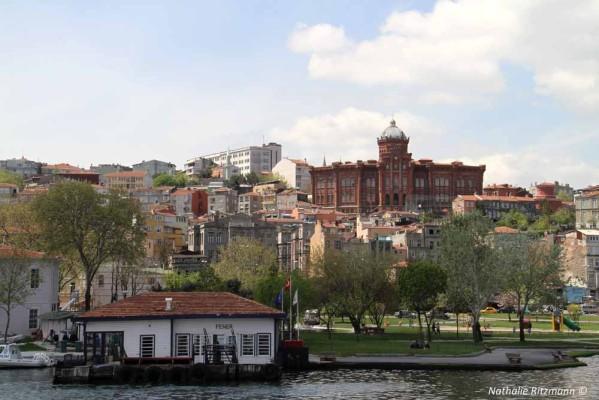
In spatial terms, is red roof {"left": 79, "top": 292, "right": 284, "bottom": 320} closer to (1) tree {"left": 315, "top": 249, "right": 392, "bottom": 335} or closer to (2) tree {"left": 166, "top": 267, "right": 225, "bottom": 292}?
(1) tree {"left": 315, "top": 249, "right": 392, "bottom": 335}

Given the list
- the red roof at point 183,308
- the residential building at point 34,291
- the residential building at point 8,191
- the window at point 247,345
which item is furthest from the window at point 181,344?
the residential building at point 8,191

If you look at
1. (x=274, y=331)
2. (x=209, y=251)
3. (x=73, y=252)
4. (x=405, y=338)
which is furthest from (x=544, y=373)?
(x=209, y=251)

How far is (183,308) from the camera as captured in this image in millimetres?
52781

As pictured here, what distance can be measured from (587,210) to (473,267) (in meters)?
119

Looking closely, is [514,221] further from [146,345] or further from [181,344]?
[146,345]

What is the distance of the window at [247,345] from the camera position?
52.5 metres

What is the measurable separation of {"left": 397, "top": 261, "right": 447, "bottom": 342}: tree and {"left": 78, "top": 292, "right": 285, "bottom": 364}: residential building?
81.3 ft

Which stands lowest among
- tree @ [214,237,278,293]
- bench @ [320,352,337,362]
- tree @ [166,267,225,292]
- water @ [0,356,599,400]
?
water @ [0,356,599,400]

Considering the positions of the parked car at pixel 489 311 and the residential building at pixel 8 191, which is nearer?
the parked car at pixel 489 311

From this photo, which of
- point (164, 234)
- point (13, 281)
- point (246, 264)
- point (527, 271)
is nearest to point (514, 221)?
point (164, 234)

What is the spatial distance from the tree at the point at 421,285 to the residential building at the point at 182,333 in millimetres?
24783

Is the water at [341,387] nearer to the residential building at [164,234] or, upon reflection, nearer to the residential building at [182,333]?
the residential building at [182,333]

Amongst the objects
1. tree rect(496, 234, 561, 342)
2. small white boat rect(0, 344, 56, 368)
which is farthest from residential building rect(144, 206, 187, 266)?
small white boat rect(0, 344, 56, 368)

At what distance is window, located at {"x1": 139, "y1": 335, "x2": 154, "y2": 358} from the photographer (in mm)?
52094
